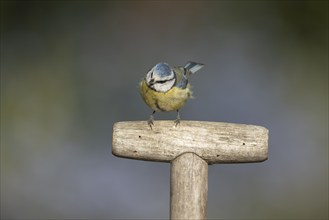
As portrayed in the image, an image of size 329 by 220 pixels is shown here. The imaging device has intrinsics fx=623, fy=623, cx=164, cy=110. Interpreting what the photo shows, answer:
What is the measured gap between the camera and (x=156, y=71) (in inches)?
81.0

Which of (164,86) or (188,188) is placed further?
(164,86)

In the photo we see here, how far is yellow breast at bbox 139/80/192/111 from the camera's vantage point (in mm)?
2135

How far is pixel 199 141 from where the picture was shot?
6.24ft

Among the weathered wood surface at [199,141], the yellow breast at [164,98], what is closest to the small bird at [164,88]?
the yellow breast at [164,98]

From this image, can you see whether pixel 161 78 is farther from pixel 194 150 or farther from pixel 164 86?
pixel 194 150

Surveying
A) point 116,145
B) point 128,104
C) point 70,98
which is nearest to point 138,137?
point 116,145

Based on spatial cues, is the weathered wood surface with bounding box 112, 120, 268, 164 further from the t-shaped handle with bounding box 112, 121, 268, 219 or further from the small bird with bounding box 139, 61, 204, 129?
the small bird with bounding box 139, 61, 204, 129

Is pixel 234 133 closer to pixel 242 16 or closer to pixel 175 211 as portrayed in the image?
pixel 175 211

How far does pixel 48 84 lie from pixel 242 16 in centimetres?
120

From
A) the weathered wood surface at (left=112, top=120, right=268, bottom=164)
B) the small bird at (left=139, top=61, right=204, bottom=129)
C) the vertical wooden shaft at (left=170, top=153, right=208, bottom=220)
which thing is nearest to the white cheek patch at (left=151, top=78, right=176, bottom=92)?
the small bird at (left=139, top=61, right=204, bottom=129)

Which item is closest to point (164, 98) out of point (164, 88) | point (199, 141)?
point (164, 88)

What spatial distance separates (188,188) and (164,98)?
1.25 ft

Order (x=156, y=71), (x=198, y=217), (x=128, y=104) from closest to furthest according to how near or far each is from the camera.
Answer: (x=198, y=217) → (x=156, y=71) → (x=128, y=104)

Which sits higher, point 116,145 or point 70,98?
point 70,98
